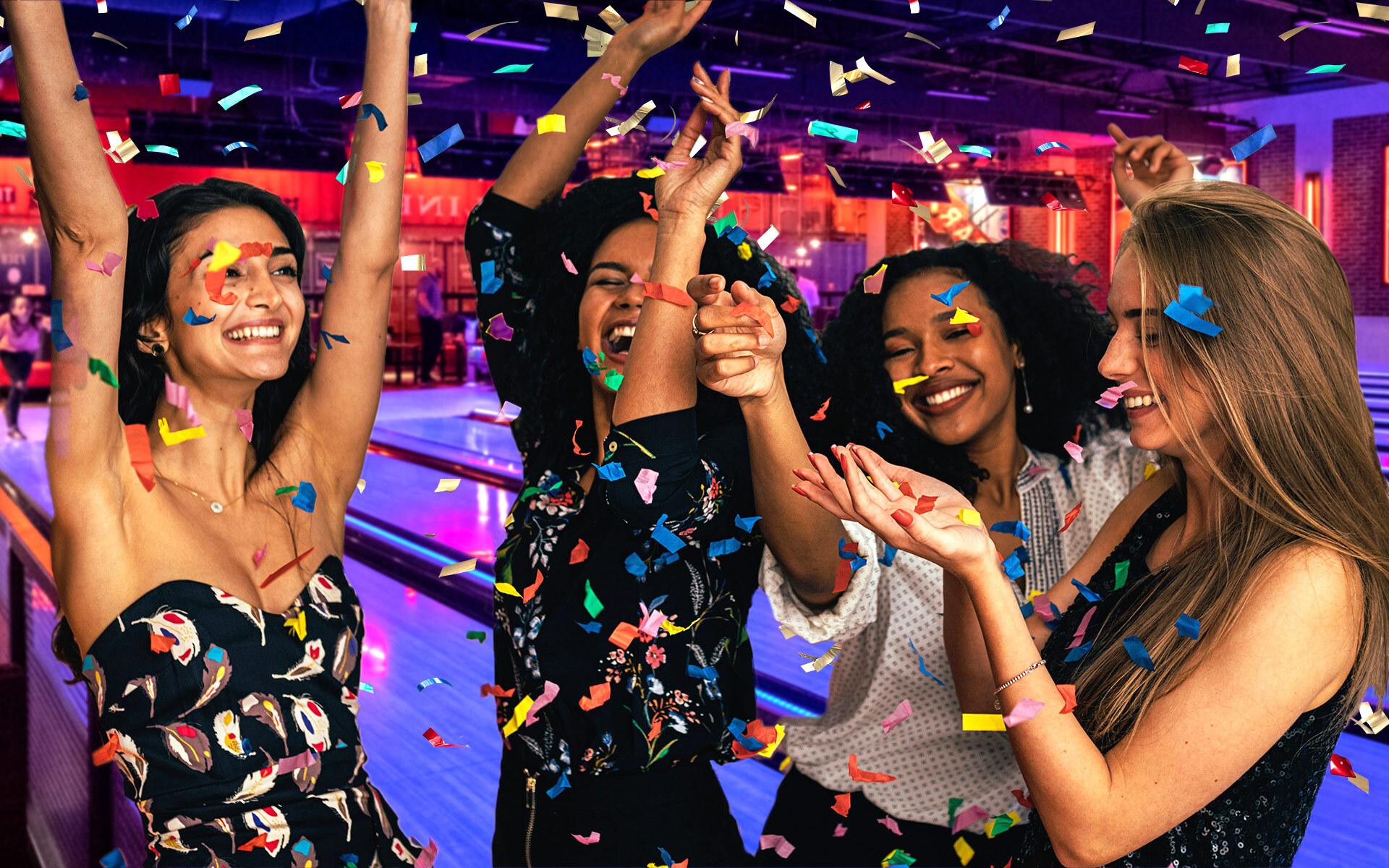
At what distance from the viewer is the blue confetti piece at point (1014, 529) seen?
1.65m

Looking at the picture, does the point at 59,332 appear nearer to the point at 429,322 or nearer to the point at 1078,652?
the point at 1078,652

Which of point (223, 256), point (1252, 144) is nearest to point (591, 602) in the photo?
point (223, 256)

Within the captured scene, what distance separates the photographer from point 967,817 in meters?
1.59

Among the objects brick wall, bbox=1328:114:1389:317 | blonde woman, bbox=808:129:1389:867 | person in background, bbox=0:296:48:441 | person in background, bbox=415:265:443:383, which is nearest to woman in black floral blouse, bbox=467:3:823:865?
blonde woman, bbox=808:129:1389:867

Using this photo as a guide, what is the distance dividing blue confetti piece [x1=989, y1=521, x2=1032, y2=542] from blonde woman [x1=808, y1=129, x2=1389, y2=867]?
392 millimetres

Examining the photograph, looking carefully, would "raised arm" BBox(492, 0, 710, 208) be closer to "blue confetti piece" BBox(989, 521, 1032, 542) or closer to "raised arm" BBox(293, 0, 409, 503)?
"raised arm" BBox(293, 0, 409, 503)

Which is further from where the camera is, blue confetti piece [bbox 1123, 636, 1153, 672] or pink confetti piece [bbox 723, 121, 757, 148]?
pink confetti piece [bbox 723, 121, 757, 148]

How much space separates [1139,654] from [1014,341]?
Answer: 80cm

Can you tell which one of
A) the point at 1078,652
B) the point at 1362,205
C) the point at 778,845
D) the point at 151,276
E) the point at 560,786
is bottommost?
the point at 778,845

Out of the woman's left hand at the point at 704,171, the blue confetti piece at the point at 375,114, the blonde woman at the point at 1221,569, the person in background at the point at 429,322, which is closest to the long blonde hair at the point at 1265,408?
the blonde woman at the point at 1221,569

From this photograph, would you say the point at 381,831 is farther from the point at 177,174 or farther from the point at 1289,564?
the point at 177,174

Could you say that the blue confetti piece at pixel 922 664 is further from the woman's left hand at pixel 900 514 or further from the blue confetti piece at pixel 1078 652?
the woman's left hand at pixel 900 514

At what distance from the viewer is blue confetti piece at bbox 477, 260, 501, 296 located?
1880 millimetres

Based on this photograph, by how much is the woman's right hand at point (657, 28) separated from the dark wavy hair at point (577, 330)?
0.19 meters
